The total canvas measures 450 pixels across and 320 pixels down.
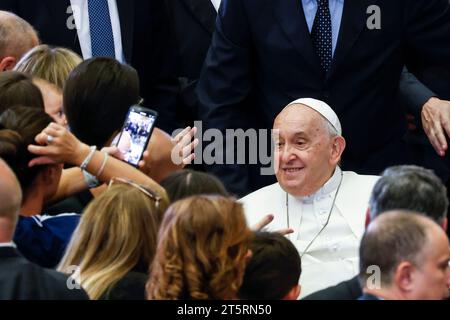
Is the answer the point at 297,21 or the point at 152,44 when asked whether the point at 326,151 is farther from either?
the point at 152,44

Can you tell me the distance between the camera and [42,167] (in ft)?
17.5

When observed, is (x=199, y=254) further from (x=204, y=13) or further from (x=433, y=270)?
(x=204, y=13)

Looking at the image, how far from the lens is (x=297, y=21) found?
6.74 meters

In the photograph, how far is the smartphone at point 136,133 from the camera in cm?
559

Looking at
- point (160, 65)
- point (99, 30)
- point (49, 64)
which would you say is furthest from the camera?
point (160, 65)

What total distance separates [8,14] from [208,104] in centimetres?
112

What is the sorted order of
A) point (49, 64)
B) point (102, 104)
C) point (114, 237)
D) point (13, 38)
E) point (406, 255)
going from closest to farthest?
point (406, 255) < point (114, 237) < point (102, 104) < point (49, 64) < point (13, 38)

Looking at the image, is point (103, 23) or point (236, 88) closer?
point (236, 88)

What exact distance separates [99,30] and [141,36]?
9.3 inches

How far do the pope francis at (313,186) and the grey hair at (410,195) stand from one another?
2.87 feet

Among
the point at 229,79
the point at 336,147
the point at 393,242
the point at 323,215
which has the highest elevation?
the point at 393,242

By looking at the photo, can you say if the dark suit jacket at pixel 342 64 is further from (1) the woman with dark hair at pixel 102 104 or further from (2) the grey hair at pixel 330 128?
(1) the woman with dark hair at pixel 102 104

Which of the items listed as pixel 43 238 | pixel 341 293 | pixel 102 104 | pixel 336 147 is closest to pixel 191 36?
pixel 336 147
